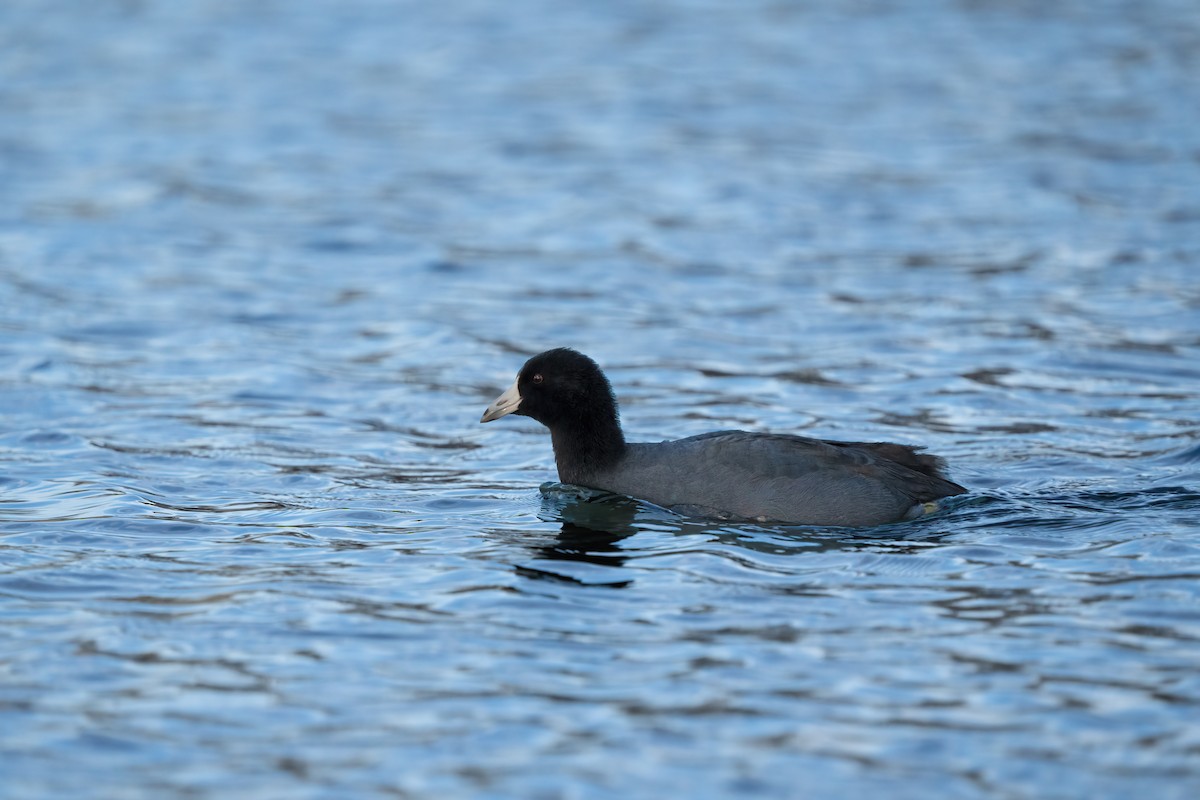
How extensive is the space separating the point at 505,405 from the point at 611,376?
326cm

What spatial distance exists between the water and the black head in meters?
0.52

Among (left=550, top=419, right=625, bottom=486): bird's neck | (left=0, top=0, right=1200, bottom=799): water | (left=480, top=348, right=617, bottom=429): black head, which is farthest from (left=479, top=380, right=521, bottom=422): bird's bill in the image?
(left=0, top=0, right=1200, bottom=799): water

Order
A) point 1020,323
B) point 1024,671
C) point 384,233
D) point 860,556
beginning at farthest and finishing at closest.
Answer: point 384,233
point 1020,323
point 860,556
point 1024,671

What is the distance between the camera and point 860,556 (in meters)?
8.33

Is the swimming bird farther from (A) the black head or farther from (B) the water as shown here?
(B) the water

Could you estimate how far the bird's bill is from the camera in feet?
32.0

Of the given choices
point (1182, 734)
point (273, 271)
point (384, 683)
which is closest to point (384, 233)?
point (273, 271)

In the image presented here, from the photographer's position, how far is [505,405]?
9789 millimetres

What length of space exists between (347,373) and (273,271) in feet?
11.6

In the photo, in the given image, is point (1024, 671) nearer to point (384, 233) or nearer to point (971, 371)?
point (971, 371)

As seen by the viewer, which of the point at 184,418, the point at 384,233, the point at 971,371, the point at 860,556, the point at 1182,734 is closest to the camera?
the point at 1182,734

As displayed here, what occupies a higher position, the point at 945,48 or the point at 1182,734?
the point at 945,48

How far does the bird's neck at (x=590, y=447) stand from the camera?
9.55 meters

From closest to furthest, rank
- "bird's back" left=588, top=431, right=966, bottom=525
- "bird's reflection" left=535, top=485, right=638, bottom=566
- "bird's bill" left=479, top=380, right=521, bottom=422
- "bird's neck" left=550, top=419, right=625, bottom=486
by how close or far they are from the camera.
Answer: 1. "bird's reflection" left=535, top=485, right=638, bottom=566
2. "bird's back" left=588, top=431, right=966, bottom=525
3. "bird's neck" left=550, top=419, right=625, bottom=486
4. "bird's bill" left=479, top=380, right=521, bottom=422
